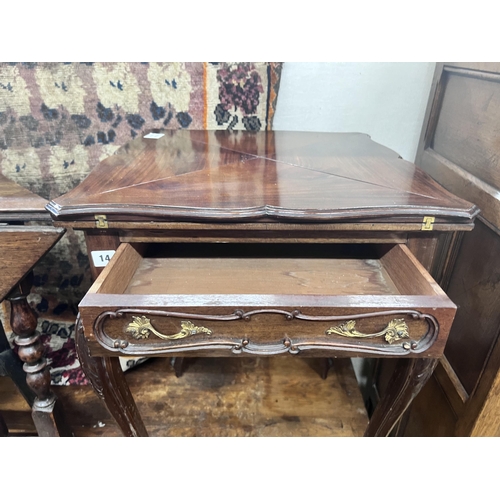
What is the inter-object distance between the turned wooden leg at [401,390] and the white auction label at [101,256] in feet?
1.75

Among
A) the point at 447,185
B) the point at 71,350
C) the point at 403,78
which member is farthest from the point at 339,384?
the point at 403,78

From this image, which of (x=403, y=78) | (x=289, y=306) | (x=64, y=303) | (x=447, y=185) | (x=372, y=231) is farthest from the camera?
(x=64, y=303)

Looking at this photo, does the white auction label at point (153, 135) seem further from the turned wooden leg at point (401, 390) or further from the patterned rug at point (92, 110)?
the turned wooden leg at point (401, 390)

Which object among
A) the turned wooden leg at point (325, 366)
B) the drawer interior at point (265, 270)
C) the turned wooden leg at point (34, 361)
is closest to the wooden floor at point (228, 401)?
the turned wooden leg at point (325, 366)

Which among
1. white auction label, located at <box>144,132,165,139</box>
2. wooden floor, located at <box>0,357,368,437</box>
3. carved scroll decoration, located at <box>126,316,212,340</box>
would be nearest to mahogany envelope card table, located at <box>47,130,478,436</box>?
carved scroll decoration, located at <box>126,316,212,340</box>

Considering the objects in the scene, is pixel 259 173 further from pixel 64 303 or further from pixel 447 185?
pixel 64 303

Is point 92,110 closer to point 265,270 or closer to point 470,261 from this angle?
point 265,270

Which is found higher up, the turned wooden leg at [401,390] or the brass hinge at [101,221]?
the brass hinge at [101,221]

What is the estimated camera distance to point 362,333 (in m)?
0.55

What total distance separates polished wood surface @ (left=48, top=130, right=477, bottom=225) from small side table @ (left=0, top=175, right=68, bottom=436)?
12 centimetres

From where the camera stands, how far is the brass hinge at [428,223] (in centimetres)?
61

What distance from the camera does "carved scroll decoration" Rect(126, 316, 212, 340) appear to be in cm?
54

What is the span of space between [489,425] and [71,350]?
3.32ft

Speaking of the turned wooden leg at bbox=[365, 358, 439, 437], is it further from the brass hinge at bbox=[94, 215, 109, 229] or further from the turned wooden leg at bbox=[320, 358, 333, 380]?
the brass hinge at bbox=[94, 215, 109, 229]
